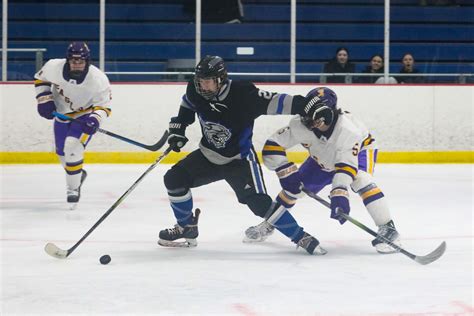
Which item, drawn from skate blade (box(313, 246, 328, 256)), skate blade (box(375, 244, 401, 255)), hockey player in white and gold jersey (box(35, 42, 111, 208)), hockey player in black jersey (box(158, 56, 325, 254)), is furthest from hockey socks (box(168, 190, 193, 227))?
hockey player in white and gold jersey (box(35, 42, 111, 208))

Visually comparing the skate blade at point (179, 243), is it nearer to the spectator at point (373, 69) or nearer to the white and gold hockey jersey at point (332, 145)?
the white and gold hockey jersey at point (332, 145)

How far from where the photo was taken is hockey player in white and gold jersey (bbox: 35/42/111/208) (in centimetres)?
523

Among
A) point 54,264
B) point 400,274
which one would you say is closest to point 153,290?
point 54,264

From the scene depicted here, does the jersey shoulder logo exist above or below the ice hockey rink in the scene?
above

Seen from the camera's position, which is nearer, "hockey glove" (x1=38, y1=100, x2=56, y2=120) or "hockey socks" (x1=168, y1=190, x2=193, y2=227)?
"hockey socks" (x1=168, y1=190, x2=193, y2=227)

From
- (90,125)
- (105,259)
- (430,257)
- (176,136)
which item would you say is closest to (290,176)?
(176,136)

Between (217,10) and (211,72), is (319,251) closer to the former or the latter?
(211,72)

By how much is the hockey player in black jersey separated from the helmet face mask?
5.42ft

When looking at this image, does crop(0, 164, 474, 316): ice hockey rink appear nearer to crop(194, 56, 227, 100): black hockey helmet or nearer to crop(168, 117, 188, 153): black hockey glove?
crop(168, 117, 188, 153): black hockey glove

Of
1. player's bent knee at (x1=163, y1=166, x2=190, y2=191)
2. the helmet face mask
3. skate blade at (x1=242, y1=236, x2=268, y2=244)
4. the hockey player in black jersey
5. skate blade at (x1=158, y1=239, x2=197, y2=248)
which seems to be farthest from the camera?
the helmet face mask

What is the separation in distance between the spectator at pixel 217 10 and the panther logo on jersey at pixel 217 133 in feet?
17.3

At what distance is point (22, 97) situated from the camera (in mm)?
7965

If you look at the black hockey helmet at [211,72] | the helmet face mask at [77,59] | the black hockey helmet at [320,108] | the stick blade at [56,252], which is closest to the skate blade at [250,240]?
the black hockey helmet at [320,108]

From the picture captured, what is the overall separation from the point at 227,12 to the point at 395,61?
1.90 meters
